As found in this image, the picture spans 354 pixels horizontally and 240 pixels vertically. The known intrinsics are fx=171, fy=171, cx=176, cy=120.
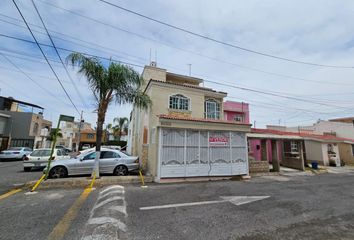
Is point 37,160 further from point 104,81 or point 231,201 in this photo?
point 231,201

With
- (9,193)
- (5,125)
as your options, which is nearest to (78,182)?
(9,193)

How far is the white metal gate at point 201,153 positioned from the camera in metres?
9.52

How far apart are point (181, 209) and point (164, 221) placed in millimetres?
1014

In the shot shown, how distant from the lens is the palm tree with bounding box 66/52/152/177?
882 cm

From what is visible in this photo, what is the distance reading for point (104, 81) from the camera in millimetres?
9000

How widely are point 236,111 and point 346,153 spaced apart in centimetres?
1545

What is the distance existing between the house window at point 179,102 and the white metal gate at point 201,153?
4457 mm

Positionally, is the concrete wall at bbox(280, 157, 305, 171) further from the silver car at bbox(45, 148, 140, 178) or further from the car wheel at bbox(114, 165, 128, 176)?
the car wheel at bbox(114, 165, 128, 176)

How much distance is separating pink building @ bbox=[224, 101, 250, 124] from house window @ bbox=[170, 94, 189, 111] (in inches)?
306

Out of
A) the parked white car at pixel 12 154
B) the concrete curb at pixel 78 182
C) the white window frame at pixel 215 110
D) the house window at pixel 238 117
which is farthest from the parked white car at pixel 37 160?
the house window at pixel 238 117

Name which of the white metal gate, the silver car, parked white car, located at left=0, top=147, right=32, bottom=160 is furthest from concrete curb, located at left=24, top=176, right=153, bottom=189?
parked white car, located at left=0, top=147, right=32, bottom=160

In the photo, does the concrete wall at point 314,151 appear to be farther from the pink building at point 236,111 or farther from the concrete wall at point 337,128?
the concrete wall at point 337,128

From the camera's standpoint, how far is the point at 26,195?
6.70 m

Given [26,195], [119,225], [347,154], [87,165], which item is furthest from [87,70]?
[347,154]
